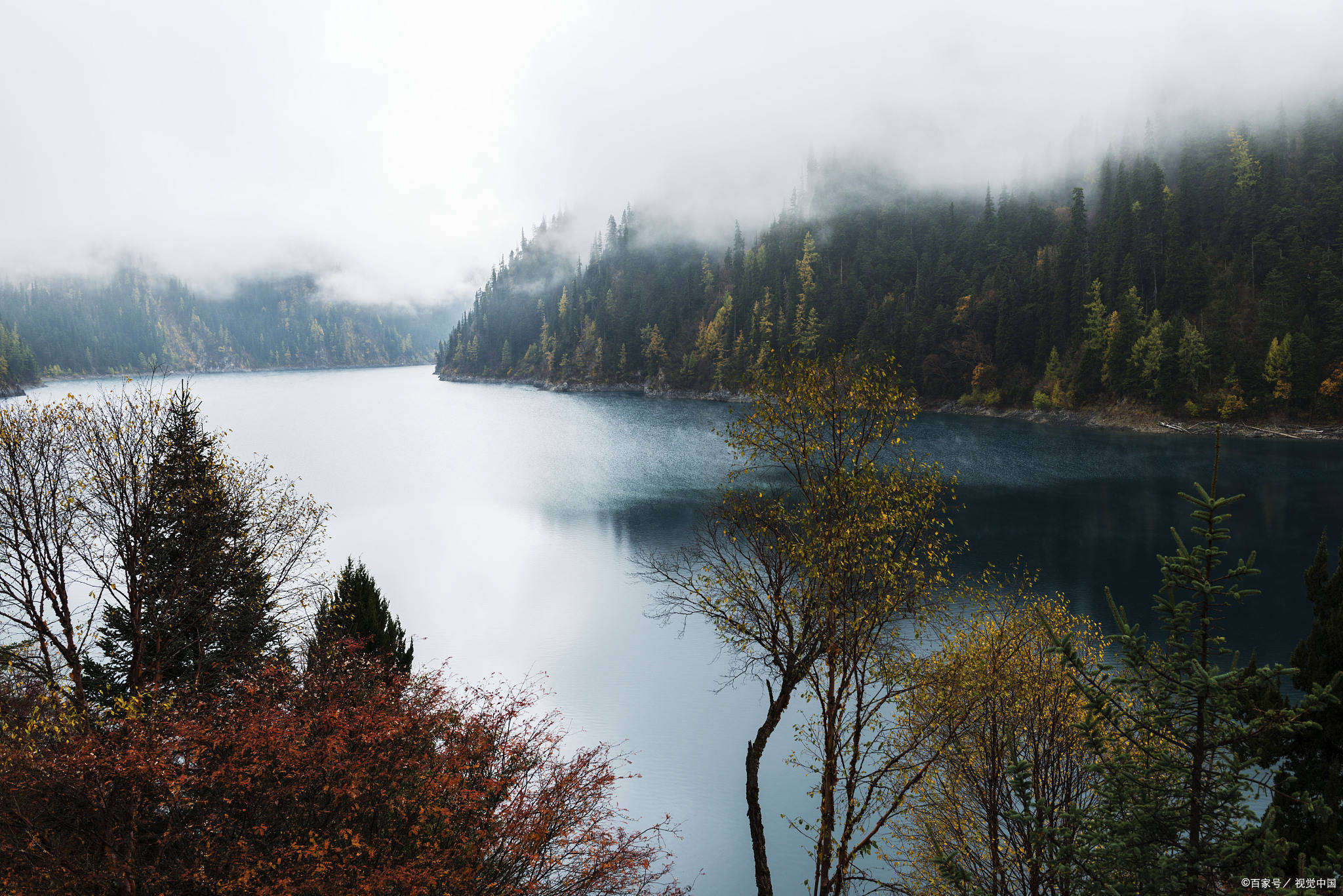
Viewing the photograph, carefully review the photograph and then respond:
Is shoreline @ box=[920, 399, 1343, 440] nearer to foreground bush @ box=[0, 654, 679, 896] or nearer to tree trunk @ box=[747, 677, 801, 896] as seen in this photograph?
tree trunk @ box=[747, 677, 801, 896]

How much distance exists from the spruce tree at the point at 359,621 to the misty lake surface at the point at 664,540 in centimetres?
824

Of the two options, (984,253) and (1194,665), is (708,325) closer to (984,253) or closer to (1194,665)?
(984,253)

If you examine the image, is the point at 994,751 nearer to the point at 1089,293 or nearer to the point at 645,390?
the point at 1089,293

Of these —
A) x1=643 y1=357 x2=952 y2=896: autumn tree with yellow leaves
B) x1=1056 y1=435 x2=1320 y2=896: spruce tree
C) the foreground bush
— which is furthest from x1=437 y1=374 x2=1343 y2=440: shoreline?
x1=1056 y1=435 x2=1320 y2=896: spruce tree

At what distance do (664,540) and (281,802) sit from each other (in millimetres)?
37469

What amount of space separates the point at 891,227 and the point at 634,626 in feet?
465

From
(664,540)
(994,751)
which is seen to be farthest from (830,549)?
(664,540)

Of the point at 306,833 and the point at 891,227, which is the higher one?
the point at 891,227

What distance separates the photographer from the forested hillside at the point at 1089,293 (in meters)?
87.6

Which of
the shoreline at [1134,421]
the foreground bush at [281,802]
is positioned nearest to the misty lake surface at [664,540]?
the shoreline at [1134,421]

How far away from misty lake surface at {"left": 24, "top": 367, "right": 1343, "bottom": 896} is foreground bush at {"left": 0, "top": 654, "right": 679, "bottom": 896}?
9927 millimetres

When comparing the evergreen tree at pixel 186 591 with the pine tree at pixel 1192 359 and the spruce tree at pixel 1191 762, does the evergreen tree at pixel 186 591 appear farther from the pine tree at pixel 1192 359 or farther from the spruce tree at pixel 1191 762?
the pine tree at pixel 1192 359

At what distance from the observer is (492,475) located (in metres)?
78.1

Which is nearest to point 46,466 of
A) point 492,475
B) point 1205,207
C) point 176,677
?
point 176,677
